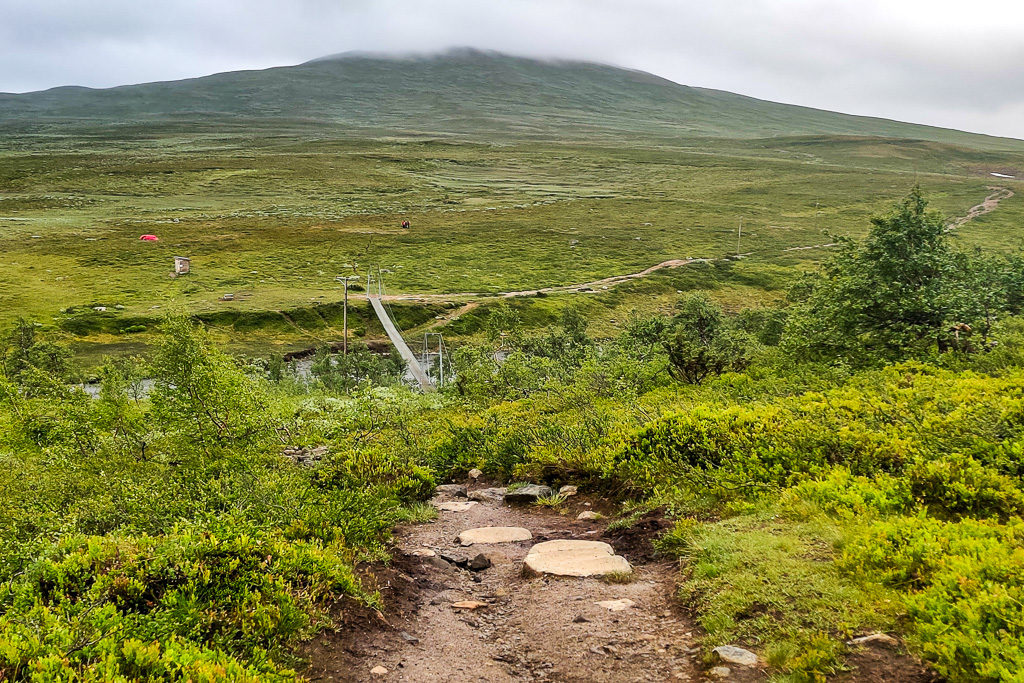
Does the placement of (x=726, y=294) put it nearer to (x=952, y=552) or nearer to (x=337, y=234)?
(x=337, y=234)

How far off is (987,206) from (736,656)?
534 feet

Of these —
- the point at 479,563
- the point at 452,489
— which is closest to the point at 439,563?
the point at 479,563

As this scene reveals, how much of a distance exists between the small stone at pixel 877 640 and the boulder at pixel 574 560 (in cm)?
263

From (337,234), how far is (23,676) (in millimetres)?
119378

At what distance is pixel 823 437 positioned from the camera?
9.76 meters

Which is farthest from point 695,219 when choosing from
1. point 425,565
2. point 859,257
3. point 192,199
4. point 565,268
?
point 425,565

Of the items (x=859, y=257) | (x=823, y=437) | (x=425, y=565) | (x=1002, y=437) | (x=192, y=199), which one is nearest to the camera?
(x=425, y=565)

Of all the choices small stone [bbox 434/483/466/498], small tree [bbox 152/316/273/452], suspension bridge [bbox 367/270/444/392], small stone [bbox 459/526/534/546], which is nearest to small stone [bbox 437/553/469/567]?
small stone [bbox 459/526/534/546]

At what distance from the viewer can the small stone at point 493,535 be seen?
925cm

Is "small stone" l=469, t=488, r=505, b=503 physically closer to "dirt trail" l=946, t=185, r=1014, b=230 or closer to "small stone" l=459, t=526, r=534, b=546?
"small stone" l=459, t=526, r=534, b=546

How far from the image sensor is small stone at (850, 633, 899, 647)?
526 centimetres

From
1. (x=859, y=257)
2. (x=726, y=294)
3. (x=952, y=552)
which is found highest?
(x=859, y=257)

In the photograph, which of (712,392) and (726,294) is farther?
(726,294)

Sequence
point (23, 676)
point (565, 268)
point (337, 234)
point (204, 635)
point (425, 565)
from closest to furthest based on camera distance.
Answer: point (23, 676)
point (204, 635)
point (425, 565)
point (565, 268)
point (337, 234)
